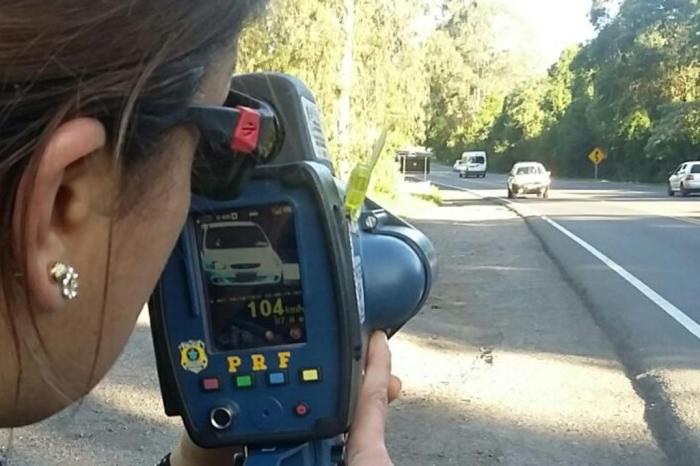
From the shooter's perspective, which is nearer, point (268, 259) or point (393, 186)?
point (268, 259)

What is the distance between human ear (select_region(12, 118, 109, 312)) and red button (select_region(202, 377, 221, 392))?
0.48 metres

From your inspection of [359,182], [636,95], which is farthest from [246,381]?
[636,95]

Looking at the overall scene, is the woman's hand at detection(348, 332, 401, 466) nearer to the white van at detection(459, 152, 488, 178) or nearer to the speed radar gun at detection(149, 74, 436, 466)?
the speed radar gun at detection(149, 74, 436, 466)

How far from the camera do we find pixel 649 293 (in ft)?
40.1

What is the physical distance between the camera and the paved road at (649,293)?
6789 mm

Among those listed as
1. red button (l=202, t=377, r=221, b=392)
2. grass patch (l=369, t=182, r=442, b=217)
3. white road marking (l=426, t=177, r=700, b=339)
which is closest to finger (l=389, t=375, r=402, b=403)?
red button (l=202, t=377, r=221, b=392)

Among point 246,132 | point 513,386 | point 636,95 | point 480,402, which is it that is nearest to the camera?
point 246,132

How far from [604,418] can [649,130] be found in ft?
185

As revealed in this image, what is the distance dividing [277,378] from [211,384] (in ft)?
0.31

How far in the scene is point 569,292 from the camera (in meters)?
12.6

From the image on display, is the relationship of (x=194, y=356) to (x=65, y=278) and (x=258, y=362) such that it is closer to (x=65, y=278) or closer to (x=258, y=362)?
(x=258, y=362)

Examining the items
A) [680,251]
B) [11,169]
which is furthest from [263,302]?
[680,251]

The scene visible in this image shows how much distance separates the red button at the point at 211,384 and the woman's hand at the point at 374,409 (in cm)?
19

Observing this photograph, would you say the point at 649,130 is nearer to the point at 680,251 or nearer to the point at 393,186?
the point at 393,186
